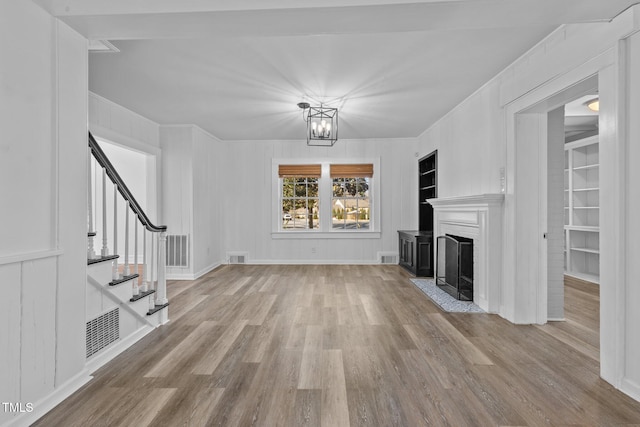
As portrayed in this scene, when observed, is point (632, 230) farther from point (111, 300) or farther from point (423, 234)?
point (423, 234)

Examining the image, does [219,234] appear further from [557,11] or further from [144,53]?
[557,11]

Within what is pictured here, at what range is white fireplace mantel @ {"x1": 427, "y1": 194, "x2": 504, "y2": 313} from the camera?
12.1ft

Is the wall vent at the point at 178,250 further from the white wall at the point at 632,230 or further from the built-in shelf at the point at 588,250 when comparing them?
the built-in shelf at the point at 588,250

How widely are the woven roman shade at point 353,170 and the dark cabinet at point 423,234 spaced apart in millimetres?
1025

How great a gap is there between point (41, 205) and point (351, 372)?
2.26 meters

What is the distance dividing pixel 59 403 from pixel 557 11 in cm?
378

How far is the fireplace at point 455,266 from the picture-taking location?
4285 millimetres

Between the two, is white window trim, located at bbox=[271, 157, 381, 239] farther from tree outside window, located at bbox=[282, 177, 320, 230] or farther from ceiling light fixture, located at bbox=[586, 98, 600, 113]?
ceiling light fixture, located at bbox=[586, 98, 600, 113]

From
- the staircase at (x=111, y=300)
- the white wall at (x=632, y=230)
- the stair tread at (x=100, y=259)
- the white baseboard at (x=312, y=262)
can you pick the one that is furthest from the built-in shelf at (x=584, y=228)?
the stair tread at (x=100, y=259)

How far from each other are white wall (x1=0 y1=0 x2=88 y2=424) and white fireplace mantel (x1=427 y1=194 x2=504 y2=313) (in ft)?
12.2

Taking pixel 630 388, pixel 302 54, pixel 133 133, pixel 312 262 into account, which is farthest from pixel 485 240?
pixel 133 133

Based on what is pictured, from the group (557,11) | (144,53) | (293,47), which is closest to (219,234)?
(144,53)

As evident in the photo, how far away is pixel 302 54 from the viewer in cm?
317

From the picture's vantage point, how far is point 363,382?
90.4 inches
